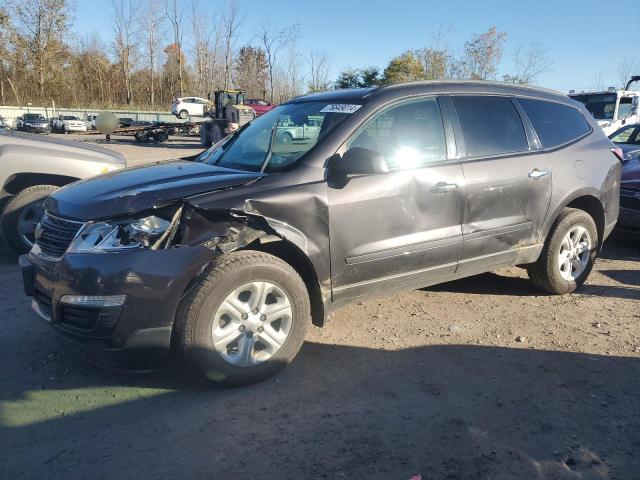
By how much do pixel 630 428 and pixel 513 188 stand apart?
2065 millimetres

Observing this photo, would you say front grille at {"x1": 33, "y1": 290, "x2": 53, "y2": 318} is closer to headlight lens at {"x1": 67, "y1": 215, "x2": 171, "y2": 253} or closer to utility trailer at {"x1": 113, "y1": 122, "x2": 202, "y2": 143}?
headlight lens at {"x1": 67, "y1": 215, "x2": 171, "y2": 253}

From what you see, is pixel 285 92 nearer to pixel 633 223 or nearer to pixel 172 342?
pixel 633 223

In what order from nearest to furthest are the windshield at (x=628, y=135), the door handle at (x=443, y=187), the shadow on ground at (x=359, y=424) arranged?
the shadow on ground at (x=359, y=424) → the door handle at (x=443, y=187) → the windshield at (x=628, y=135)

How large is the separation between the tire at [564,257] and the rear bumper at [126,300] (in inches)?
126

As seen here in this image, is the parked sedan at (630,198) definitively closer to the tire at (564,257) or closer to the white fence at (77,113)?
the tire at (564,257)

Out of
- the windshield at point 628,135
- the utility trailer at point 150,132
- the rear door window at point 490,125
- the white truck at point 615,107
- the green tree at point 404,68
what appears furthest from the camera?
the green tree at point 404,68

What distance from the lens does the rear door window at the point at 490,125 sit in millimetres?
4199

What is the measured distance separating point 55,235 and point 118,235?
23.6 inches

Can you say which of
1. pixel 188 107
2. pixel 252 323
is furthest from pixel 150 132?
pixel 252 323

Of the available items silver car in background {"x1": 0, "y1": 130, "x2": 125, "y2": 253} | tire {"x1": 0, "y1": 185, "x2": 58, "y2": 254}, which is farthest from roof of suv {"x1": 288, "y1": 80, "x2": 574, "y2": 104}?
tire {"x1": 0, "y1": 185, "x2": 58, "y2": 254}

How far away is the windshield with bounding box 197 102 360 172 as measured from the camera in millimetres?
3736

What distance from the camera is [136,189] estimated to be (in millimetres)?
3297

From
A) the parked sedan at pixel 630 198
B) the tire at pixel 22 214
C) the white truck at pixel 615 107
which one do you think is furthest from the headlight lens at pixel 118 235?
the white truck at pixel 615 107

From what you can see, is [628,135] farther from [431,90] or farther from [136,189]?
[136,189]
